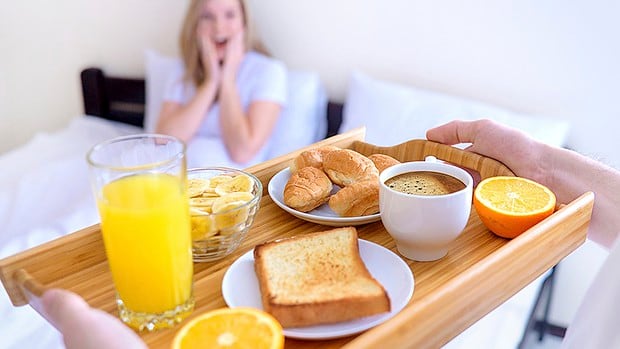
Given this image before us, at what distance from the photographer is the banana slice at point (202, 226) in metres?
0.78

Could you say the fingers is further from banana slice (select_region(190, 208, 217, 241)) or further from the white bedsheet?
the white bedsheet

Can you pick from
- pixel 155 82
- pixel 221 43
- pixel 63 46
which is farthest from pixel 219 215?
pixel 63 46

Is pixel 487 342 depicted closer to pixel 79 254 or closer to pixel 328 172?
pixel 328 172

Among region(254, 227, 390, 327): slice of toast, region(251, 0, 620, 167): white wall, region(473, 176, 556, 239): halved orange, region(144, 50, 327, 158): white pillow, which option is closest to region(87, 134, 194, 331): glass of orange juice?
region(254, 227, 390, 327): slice of toast

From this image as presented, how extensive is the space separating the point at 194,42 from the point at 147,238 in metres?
1.68

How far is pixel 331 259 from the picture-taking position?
0.76m

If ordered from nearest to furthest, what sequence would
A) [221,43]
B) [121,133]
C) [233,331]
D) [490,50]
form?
[233,331]
[490,50]
[221,43]
[121,133]

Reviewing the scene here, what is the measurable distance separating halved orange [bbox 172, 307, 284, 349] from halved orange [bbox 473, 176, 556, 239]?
366mm

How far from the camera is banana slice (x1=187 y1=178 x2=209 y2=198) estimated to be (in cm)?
85

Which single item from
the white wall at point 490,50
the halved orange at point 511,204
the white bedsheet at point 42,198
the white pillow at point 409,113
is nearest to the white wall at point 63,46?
the white bedsheet at point 42,198

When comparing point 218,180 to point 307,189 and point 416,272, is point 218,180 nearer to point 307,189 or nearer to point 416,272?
point 307,189

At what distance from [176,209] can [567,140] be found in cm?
140

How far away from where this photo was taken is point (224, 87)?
2.16 metres

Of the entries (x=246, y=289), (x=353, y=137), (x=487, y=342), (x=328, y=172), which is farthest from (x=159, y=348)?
(x=487, y=342)
